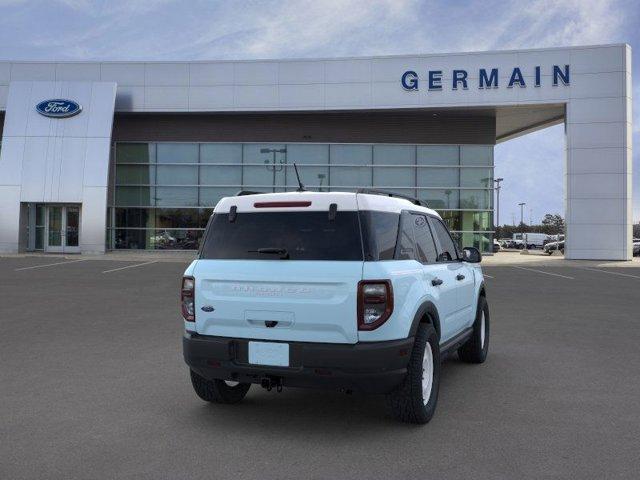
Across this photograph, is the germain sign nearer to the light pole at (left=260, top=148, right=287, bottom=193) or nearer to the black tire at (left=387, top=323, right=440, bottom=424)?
the light pole at (left=260, top=148, right=287, bottom=193)

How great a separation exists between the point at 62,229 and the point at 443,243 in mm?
27371

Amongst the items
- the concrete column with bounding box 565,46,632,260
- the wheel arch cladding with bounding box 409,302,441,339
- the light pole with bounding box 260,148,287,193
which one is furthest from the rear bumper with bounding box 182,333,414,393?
Answer: the light pole with bounding box 260,148,287,193

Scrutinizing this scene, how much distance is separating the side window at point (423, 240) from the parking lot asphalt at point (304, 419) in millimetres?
1265

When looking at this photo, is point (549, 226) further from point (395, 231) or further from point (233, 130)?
point (395, 231)

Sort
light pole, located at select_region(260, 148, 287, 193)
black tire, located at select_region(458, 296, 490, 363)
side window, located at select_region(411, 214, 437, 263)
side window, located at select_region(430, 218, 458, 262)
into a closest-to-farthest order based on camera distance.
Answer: side window, located at select_region(411, 214, 437, 263), side window, located at select_region(430, 218, 458, 262), black tire, located at select_region(458, 296, 490, 363), light pole, located at select_region(260, 148, 287, 193)

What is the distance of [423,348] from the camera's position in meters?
4.40

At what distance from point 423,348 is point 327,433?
94cm

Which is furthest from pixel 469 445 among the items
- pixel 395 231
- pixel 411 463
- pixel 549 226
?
pixel 549 226

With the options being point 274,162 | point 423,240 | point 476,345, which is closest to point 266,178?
point 274,162

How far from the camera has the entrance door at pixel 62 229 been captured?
2938 centimetres

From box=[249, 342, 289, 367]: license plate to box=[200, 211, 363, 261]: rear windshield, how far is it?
634 millimetres

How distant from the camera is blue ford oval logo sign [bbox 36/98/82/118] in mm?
28328

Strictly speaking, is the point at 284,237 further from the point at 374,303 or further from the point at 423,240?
the point at 423,240

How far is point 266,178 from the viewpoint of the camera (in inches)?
1181
